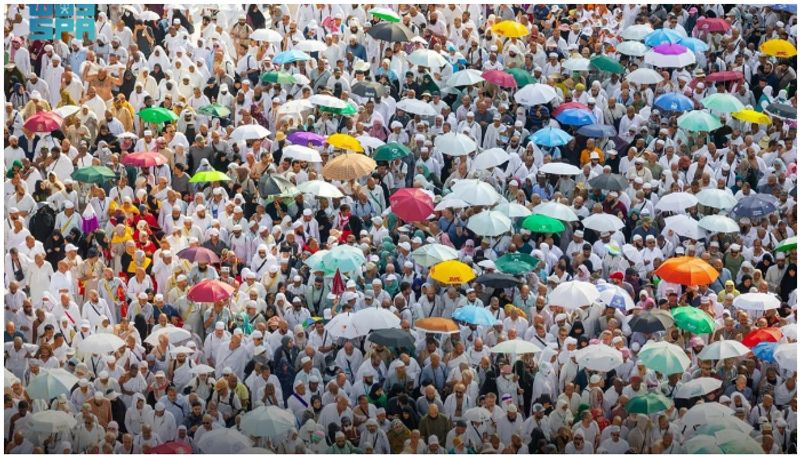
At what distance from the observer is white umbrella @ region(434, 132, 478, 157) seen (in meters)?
31.5

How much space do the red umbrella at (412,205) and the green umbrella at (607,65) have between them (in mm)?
5620

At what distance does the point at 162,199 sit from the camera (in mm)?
30000

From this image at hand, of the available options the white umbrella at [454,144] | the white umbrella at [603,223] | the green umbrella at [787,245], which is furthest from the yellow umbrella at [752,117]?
the white umbrella at [454,144]

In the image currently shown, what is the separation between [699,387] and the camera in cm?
2575

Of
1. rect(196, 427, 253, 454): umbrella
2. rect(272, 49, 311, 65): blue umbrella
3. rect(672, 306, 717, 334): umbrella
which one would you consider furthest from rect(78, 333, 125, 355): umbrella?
rect(272, 49, 311, 65): blue umbrella

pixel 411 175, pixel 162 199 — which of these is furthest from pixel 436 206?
pixel 162 199

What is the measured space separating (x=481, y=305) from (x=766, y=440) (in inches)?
173

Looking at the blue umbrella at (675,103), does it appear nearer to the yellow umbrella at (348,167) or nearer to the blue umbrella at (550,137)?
the blue umbrella at (550,137)

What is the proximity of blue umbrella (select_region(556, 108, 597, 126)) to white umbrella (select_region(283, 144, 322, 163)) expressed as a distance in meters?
4.08

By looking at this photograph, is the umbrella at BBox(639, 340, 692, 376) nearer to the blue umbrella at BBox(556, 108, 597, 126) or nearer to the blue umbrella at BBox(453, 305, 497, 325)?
the blue umbrella at BBox(453, 305, 497, 325)

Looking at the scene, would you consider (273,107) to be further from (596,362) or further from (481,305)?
(596,362)

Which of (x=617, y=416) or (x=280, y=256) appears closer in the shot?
(x=617, y=416)

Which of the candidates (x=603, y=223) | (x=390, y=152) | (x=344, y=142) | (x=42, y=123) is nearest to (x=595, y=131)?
(x=603, y=223)

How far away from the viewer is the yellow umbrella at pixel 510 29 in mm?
35062
